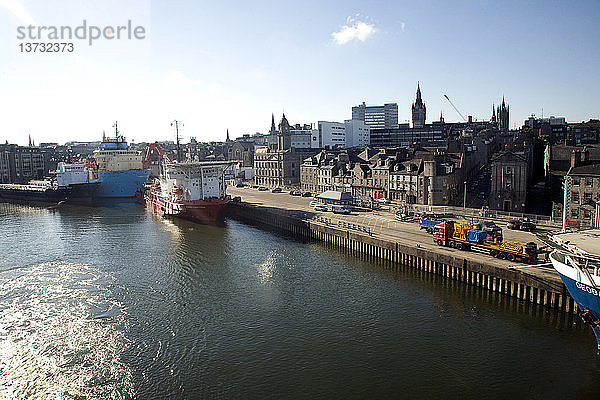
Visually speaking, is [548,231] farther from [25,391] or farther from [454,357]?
[25,391]

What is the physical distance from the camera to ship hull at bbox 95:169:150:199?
354 ft

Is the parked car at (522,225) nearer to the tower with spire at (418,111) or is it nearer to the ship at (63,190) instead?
the ship at (63,190)

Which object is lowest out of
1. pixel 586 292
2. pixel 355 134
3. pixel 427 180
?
pixel 586 292

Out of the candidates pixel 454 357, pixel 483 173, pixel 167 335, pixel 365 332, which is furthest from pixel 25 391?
pixel 483 173

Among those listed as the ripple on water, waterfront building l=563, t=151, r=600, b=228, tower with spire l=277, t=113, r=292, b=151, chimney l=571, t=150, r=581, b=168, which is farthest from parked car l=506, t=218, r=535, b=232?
tower with spire l=277, t=113, r=292, b=151

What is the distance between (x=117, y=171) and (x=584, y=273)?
105m

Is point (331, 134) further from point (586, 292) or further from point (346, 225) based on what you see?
point (586, 292)

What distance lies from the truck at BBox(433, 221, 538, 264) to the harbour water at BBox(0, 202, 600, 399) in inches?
164

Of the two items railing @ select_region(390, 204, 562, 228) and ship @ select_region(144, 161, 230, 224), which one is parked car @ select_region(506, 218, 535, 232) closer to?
railing @ select_region(390, 204, 562, 228)

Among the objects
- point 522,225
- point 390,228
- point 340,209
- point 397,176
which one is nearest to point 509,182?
point 522,225

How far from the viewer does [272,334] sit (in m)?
29.2

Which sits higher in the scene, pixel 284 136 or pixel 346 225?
pixel 284 136

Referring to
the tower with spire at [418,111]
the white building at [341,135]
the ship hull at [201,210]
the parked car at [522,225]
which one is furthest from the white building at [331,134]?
the parked car at [522,225]

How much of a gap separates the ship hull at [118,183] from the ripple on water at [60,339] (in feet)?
227
